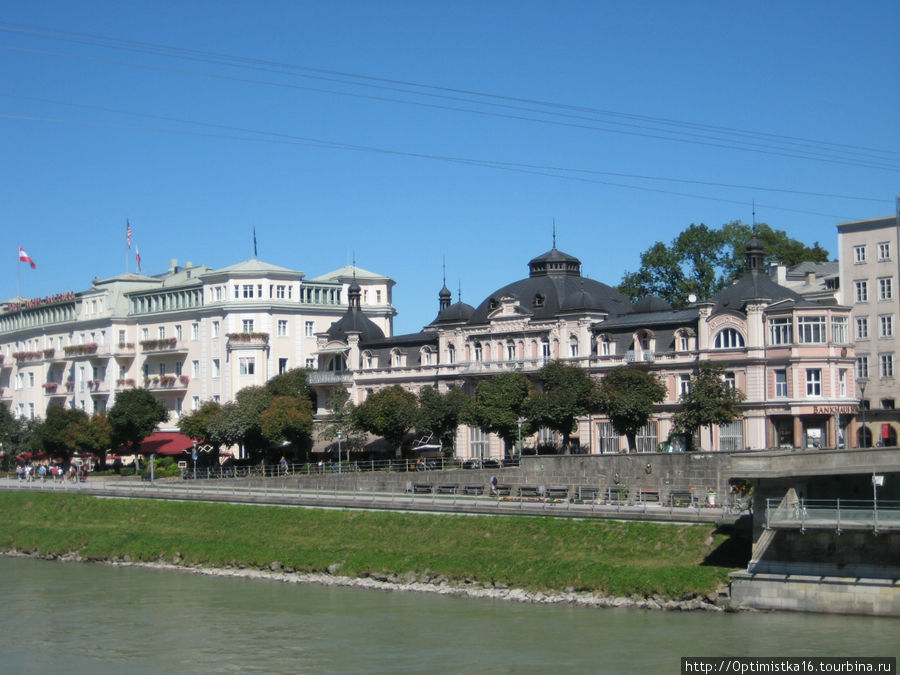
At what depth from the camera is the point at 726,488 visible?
61031 millimetres

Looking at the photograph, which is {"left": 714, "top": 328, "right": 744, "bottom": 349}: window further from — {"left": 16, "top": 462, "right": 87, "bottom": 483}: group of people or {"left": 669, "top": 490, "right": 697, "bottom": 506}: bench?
{"left": 16, "top": 462, "right": 87, "bottom": 483}: group of people

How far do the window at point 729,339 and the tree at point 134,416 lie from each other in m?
43.6

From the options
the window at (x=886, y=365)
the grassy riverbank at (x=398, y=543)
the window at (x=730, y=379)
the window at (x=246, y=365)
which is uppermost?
the window at (x=246, y=365)

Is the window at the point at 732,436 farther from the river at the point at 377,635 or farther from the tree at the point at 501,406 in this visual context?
the river at the point at 377,635

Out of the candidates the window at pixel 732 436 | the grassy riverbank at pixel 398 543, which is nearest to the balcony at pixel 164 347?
the grassy riverbank at pixel 398 543

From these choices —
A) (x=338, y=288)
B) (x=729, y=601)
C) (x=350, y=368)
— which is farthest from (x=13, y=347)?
(x=729, y=601)

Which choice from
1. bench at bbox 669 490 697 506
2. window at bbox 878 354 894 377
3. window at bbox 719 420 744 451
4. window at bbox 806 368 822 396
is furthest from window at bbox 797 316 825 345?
bench at bbox 669 490 697 506

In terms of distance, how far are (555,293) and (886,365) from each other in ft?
70.5

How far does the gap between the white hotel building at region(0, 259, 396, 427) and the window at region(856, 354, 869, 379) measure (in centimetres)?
4091

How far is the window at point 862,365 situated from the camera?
8156 centimetres

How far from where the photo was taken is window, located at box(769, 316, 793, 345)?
72812 mm

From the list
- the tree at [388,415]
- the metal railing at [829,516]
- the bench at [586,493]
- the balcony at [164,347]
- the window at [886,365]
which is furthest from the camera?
the balcony at [164,347]

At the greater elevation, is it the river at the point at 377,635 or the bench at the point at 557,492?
the bench at the point at 557,492

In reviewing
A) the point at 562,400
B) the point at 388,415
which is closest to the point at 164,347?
the point at 388,415
